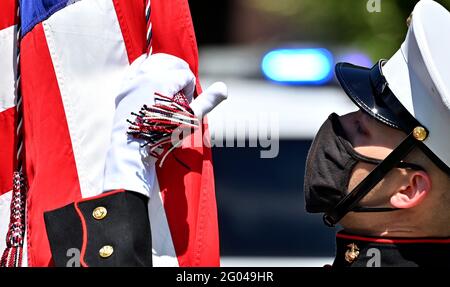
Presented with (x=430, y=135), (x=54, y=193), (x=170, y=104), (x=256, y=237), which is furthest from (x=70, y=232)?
(x=256, y=237)

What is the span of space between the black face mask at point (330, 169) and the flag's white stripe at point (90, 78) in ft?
1.12

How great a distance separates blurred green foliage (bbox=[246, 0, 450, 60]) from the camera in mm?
5066

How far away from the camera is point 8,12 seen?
2.58 m

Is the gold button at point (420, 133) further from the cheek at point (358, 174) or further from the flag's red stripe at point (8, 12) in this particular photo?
the flag's red stripe at point (8, 12)

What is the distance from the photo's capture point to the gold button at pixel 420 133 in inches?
94.1

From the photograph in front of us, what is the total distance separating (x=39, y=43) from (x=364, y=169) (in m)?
0.78

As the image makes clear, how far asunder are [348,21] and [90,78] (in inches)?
129

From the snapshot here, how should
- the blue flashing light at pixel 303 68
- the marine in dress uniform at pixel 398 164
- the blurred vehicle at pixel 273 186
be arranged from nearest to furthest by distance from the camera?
the marine in dress uniform at pixel 398 164
the blurred vehicle at pixel 273 186
the blue flashing light at pixel 303 68

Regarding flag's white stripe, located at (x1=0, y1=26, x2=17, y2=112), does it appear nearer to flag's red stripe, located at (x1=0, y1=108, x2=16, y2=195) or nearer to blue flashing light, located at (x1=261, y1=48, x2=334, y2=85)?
flag's red stripe, located at (x1=0, y1=108, x2=16, y2=195)

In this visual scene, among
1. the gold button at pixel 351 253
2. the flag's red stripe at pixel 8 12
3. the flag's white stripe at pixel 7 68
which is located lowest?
the gold button at pixel 351 253

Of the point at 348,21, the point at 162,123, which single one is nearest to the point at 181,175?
the point at 162,123

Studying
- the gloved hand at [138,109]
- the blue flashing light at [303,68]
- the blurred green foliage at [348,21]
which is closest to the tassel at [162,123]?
the gloved hand at [138,109]

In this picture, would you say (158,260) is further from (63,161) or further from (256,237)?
(256,237)

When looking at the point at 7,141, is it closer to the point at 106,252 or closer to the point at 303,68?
the point at 106,252
